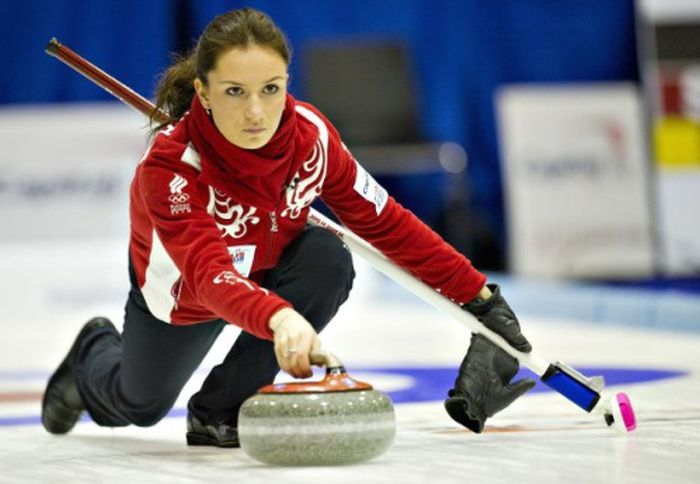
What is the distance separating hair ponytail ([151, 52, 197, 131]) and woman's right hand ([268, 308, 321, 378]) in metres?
0.76

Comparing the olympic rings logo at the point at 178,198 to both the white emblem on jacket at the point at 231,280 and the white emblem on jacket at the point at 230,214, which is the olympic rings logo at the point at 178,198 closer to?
the white emblem on jacket at the point at 230,214

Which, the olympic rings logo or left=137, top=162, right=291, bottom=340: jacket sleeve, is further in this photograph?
the olympic rings logo

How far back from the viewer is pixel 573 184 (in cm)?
917

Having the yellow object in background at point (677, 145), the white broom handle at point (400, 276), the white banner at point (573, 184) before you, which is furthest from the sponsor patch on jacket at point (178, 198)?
the yellow object in background at point (677, 145)

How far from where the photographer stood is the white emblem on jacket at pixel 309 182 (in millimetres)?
2760

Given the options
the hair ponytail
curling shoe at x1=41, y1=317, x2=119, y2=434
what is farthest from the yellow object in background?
the hair ponytail

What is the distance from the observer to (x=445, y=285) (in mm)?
2922

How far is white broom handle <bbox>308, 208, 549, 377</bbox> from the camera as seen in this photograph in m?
2.89

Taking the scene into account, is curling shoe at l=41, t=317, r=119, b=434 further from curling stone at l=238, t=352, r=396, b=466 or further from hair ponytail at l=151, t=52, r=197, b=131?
curling stone at l=238, t=352, r=396, b=466

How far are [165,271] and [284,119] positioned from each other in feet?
1.38

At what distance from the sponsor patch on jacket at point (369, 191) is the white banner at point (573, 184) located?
623 cm

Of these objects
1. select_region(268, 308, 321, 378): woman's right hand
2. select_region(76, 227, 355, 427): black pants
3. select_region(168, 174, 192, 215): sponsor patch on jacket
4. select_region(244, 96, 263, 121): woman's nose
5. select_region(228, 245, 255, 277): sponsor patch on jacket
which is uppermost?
select_region(244, 96, 263, 121): woman's nose

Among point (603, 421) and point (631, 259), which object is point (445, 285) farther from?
point (631, 259)

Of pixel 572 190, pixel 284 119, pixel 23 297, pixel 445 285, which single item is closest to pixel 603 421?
pixel 445 285
